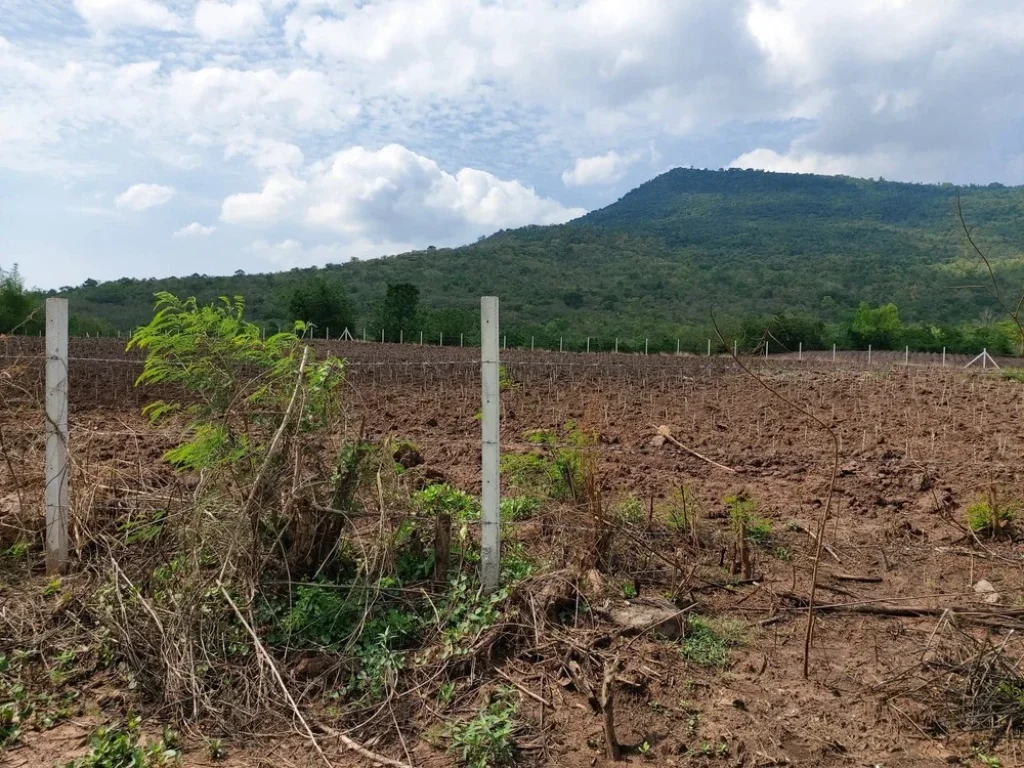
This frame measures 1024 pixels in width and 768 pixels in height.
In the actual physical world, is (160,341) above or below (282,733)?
above

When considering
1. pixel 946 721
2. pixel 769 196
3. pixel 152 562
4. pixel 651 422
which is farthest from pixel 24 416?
pixel 769 196

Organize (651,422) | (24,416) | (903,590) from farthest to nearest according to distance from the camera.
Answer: (651,422) < (24,416) < (903,590)

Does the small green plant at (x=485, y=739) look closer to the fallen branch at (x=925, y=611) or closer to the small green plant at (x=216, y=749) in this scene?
the small green plant at (x=216, y=749)

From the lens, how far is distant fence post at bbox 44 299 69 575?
391cm

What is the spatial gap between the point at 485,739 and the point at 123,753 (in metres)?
1.32

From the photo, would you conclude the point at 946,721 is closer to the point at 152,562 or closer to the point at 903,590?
the point at 903,590

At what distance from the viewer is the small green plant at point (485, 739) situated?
2625 millimetres

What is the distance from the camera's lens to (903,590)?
4.17 metres

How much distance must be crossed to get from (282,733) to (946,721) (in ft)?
8.47

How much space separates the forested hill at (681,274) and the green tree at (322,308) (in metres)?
3.34

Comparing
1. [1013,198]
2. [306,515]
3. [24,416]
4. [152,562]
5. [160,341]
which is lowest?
[152,562]

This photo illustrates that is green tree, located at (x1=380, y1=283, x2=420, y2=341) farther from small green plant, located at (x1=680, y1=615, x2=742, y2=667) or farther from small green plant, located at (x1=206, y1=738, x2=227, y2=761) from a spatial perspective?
small green plant, located at (x1=206, y1=738, x2=227, y2=761)

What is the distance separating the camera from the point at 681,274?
215 feet

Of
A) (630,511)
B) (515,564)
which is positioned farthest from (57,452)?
(630,511)
